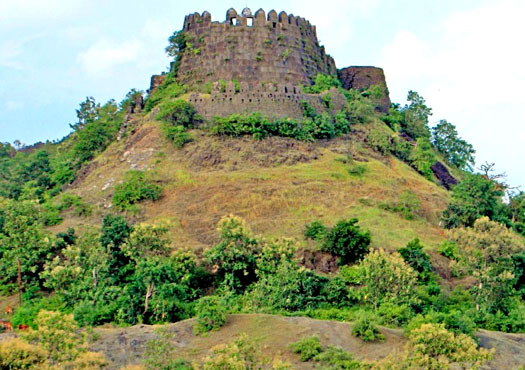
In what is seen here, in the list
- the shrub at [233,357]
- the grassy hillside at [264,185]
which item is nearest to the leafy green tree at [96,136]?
the grassy hillside at [264,185]

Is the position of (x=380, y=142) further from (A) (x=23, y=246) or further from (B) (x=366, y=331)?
(B) (x=366, y=331)

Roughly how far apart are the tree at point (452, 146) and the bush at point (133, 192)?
21.9 metres

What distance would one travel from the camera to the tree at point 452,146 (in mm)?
56219

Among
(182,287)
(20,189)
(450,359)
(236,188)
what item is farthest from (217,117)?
(450,359)

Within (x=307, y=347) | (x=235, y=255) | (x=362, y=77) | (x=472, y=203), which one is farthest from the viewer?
(x=362, y=77)

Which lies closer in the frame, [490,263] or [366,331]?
[366,331]

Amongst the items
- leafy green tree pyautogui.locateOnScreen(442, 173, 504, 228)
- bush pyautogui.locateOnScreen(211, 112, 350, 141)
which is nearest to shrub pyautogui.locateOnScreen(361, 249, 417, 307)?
leafy green tree pyautogui.locateOnScreen(442, 173, 504, 228)

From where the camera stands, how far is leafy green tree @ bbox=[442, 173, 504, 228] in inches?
1588

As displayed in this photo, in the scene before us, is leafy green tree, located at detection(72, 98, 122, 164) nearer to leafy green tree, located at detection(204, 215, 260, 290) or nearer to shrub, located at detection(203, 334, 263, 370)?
leafy green tree, located at detection(204, 215, 260, 290)

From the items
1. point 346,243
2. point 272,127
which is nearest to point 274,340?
point 346,243

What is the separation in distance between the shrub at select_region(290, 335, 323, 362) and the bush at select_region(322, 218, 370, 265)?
8.64m

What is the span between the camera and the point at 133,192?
136ft

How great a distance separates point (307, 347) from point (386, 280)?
6.23 metres

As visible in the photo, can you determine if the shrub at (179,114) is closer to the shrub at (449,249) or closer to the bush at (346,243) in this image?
the bush at (346,243)
